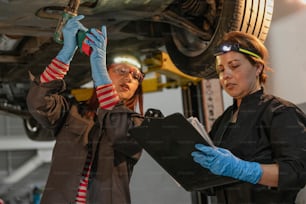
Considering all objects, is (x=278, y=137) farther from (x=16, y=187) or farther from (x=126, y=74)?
(x=16, y=187)

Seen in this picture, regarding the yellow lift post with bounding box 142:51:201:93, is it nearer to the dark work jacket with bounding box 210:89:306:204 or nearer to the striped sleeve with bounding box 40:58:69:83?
the striped sleeve with bounding box 40:58:69:83

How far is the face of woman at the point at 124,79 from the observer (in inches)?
94.2

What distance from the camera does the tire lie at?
9.46 ft

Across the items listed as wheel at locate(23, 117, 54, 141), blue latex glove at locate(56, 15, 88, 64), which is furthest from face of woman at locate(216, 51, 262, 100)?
wheel at locate(23, 117, 54, 141)

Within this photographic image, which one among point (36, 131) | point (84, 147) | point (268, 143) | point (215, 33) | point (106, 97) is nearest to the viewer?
point (268, 143)

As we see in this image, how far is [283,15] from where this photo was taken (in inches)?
132

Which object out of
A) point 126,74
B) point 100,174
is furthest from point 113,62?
point 100,174

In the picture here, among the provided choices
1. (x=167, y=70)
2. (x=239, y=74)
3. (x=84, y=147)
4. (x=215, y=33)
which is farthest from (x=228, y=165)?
(x=167, y=70)

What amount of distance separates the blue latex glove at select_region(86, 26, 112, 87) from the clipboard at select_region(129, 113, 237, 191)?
0.33 m

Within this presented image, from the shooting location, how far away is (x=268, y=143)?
1.99 metres

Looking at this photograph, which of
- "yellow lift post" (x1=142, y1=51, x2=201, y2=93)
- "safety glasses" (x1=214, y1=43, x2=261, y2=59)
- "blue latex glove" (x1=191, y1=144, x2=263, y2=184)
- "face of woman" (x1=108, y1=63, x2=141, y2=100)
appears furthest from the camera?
"yellow lift post" (x1=142, y1=51, x2=201, y2=93)

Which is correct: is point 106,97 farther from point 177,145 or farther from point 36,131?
point 36,131

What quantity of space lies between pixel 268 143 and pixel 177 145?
0.99 ft

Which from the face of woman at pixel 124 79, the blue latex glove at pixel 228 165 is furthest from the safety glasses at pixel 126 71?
the blue latex glove at pixel 228 165
